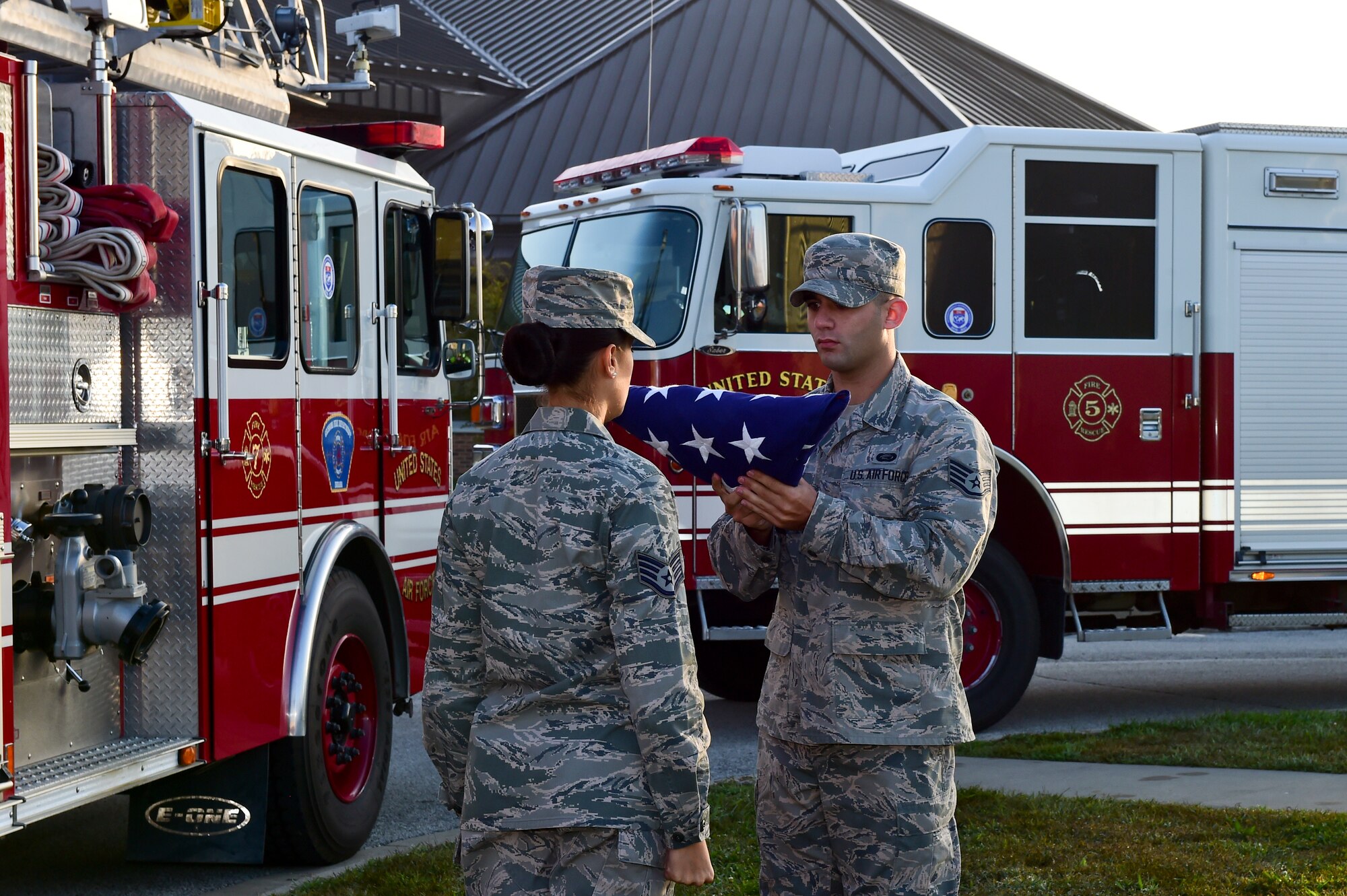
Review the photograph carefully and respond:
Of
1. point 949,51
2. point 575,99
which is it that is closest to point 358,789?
point 575,99

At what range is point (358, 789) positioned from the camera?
6246 millimetres

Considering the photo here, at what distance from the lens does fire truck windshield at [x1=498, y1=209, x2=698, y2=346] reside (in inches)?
325

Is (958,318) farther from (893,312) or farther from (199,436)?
(893,312)

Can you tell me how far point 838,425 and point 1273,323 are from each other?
582 cm

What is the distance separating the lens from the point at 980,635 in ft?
27.8

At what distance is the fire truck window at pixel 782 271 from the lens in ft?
27.0

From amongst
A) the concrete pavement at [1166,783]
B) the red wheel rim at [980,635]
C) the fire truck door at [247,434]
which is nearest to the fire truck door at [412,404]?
the fire truck door at [247,434]

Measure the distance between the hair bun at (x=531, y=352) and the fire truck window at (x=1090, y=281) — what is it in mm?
6029

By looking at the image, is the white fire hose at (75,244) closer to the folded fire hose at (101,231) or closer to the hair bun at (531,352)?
the folded fire hose at (101,231)

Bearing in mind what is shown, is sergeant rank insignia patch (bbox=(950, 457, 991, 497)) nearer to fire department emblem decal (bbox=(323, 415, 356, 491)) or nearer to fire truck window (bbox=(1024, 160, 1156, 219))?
fire department emblem decal (bbox=(323, 415, 356, 491))

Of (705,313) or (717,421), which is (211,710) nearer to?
(717,421)

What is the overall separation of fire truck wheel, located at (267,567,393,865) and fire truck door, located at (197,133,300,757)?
231 mm

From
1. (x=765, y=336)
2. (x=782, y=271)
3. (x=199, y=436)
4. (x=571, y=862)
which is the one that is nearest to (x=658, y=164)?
(x=782, y=271)

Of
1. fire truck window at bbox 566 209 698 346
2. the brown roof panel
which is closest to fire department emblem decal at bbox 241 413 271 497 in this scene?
fire truck window at bbox 566 209 698 346
